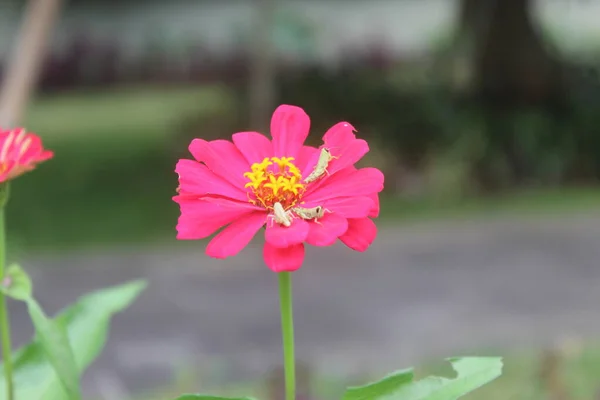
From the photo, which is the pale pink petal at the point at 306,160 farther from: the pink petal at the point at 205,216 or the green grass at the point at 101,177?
the green grass at the point at 101,177

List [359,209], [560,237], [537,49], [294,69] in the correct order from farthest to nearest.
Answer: [294,69] < [537,49] < [560,237] < [359,209]

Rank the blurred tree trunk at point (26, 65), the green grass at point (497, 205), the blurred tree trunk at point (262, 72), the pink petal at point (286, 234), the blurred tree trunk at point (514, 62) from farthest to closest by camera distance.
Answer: the blurred tree trunk at point (514, 62) → the blurred tree trunk at point (262, 72) → the green grass at point (497, 205) → the blurred tree trunk at point (26, 65) → the pink petal at point (286, 234)

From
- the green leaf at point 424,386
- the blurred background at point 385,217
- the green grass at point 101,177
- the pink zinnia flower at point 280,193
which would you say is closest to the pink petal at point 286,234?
the pink zinnia flower at point 280,193

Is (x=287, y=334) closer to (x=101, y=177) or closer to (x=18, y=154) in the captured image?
(x=18, y=154)

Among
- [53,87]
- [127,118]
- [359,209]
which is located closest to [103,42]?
[53,87]

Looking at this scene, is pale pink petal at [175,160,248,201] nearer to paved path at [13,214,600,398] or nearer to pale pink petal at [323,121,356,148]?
pale pink petal at [323,121,356,148]

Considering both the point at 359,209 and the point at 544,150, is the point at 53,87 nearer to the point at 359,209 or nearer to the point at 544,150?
the point at 544,150

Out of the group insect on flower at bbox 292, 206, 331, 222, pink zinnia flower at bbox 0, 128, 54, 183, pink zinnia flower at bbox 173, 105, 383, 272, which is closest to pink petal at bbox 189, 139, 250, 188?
pink zinnia flower at bbox 173, 105, 383, 272
